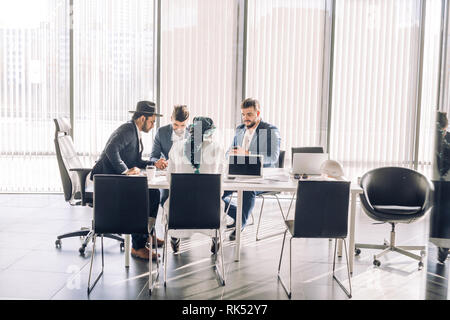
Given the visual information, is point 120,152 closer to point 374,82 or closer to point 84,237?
point 84,237

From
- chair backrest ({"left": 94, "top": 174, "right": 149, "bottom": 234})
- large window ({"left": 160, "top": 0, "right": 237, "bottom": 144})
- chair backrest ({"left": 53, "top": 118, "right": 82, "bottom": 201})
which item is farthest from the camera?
large window ({"left": 160, "top": 0, "right": 237, "bottom": 144})

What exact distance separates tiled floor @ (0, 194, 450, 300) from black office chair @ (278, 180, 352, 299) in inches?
14.3

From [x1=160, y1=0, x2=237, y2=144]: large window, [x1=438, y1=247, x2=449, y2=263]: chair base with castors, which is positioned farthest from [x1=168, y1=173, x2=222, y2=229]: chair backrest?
[x1=160, y1=0, x2=237, y2=144]: large window

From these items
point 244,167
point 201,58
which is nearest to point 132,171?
point 244,167

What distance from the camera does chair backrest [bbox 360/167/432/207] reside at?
497 cm

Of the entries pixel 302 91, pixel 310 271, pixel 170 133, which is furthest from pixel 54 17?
pixel 310 271

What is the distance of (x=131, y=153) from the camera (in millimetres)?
4621

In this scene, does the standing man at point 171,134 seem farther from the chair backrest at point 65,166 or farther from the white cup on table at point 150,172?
the chair backrest at point 65,166

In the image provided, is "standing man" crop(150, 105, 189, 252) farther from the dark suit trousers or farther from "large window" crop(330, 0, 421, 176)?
"large window" crop(330, 0, 421, 176)

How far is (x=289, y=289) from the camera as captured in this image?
3838mm

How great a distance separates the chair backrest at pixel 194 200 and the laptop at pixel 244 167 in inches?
33.8

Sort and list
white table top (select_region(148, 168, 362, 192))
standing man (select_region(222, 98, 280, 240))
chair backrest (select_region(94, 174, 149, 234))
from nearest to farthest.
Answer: chair backrest (select_region(94, 174, 149, 234)) → white table top (select_region(148, 168, 362, 192)) → standing man (select_region(222, 98, 280, 240))

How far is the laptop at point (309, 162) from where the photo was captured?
15.1 feet

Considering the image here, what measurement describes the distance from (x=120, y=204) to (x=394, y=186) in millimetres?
2829
